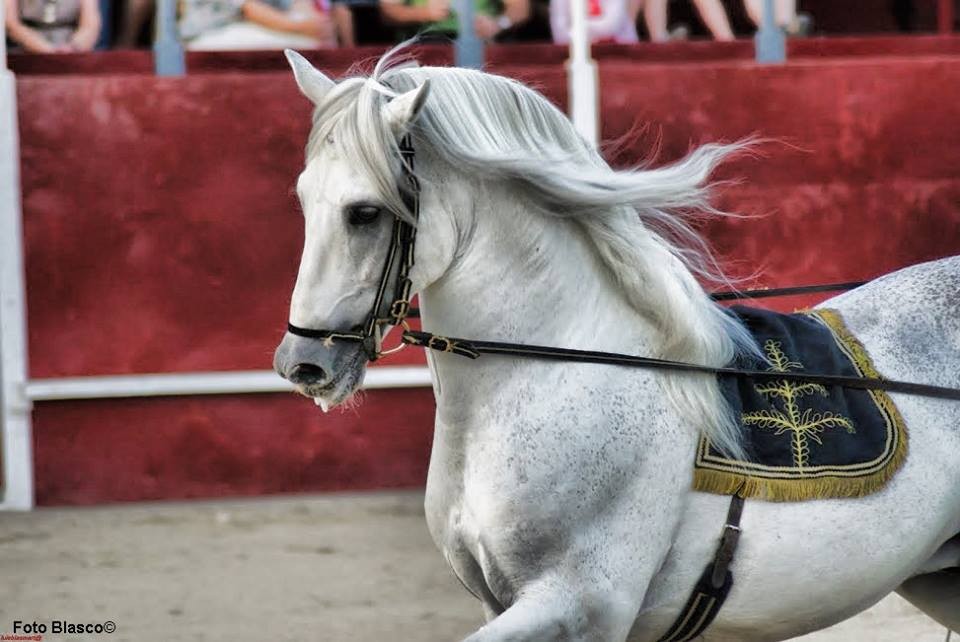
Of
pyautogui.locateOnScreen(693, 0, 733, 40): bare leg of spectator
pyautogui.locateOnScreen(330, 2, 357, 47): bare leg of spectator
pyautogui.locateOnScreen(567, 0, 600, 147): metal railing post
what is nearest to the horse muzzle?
pyautogui.locateOnScreen(567, 0, 600, 147): metal railing post

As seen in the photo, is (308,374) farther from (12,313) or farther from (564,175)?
(12,313)

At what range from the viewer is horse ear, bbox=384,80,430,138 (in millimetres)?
2908

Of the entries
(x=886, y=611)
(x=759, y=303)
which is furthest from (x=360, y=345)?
(x=759, y=303)

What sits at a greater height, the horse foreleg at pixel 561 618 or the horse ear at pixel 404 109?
the horse ear at pixel 404 109

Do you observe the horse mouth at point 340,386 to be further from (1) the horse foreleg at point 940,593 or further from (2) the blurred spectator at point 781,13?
(2) the blurred spectator at point 781,13

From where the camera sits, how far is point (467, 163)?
118 inches

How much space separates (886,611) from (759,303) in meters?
1.68

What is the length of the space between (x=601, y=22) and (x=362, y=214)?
4462 mm

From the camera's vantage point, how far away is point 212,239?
22.0 ft

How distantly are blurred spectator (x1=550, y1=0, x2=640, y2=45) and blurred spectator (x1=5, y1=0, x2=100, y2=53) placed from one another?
6.81 ft

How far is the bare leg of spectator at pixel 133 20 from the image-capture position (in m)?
7.03

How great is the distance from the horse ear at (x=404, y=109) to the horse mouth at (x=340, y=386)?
1.44 feet

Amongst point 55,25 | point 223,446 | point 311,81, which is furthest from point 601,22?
point 311,81

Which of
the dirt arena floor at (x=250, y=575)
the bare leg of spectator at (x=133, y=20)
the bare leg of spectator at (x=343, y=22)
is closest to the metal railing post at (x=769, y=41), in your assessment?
the bare leg of spectator at (x=343, y=22)
